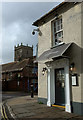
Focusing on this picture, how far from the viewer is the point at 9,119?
6059 mm

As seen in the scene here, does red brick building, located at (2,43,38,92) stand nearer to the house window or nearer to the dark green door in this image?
the dark green door

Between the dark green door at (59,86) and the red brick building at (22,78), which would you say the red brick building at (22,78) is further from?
the dark green door at (59,86)

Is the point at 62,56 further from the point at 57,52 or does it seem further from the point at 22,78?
the point at 22,78

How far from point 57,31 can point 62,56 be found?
8.88 feet

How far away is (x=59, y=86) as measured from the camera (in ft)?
29.1

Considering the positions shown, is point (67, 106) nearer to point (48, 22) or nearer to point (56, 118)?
→ point (56, 118)

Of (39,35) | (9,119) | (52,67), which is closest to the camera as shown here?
(9,119)

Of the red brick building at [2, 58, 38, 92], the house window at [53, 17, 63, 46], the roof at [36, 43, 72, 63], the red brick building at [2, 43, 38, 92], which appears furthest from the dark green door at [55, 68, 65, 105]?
the red brick building at [2, 58, 38, 92]

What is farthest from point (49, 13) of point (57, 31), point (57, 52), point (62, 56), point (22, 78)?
point (22, 78)

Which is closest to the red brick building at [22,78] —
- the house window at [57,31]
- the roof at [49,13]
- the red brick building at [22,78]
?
the red brick building at [22,78]

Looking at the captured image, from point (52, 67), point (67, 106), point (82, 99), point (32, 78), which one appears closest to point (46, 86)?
point (52, 67)

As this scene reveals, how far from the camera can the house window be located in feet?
30.0

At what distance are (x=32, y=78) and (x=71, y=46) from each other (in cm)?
2234

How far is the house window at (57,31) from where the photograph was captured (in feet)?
30.0
